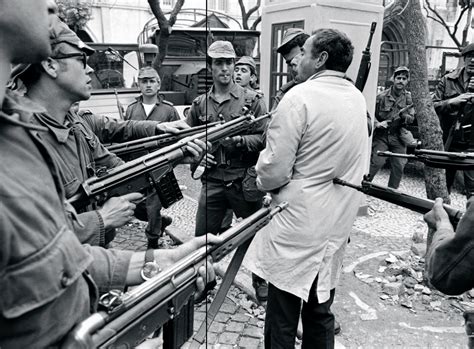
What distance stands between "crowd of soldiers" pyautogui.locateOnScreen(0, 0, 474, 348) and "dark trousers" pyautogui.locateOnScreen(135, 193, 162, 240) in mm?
13

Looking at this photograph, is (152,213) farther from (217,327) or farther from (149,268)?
(149,268)

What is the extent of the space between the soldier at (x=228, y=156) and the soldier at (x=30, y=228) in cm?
260

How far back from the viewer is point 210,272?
5.46 ft

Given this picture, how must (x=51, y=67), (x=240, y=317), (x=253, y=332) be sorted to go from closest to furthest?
(x=51, y=67) < (x=253, y=332) < (x=240, y=317)

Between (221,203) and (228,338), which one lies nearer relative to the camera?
(228,338)

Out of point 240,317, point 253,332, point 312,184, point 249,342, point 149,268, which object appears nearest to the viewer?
point 149,268

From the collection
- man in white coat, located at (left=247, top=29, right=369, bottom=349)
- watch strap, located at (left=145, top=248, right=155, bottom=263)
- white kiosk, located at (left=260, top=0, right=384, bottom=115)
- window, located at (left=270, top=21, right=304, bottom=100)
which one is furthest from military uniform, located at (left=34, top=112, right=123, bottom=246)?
window, located at (left=270, top=21, right=304, bottom=100)

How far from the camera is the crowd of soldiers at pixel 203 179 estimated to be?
948 mm

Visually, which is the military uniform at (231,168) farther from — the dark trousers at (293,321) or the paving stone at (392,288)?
the paving stone at (392,288)

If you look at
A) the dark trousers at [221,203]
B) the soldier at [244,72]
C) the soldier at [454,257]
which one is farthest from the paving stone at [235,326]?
the soldier at [244,72]

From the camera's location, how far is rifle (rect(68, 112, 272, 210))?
246 cm

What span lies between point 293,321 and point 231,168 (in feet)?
5.32

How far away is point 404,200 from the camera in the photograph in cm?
220

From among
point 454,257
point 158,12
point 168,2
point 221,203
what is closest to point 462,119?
point 221,203
